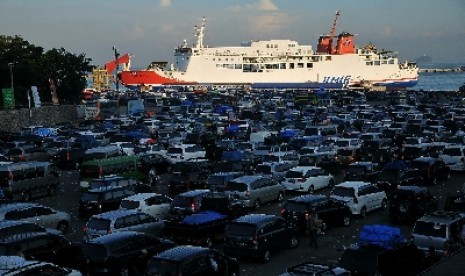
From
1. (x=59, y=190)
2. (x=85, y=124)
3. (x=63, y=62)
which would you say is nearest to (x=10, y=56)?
(x=63, y=62)

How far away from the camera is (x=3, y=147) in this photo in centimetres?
3841

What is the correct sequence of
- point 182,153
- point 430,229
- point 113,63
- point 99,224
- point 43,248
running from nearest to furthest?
point 43,248 < point 430,229 < point 99,224 < point 182,153 < point 113,63

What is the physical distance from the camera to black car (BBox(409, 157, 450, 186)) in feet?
90.6

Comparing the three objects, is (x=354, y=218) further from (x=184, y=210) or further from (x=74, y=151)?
(x=74, y=151)

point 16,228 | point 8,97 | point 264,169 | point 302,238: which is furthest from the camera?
point 8,97

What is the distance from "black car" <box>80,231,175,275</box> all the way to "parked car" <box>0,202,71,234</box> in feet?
17.3

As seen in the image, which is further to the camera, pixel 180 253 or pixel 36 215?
pixel 36 215

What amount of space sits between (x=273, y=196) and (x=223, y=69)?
10821 centimetres

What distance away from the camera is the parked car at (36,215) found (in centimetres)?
1959

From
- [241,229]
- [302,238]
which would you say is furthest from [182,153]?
[241,229]

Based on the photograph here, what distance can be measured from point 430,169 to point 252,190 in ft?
30.2

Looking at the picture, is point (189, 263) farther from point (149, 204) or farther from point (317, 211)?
point (149, 204)

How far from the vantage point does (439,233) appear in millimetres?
16250

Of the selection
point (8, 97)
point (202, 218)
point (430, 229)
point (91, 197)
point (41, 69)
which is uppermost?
point (41, 69)
